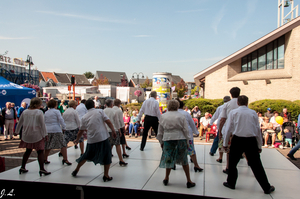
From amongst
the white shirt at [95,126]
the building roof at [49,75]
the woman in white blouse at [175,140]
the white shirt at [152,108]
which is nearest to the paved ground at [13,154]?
the white shirt at [95,126]

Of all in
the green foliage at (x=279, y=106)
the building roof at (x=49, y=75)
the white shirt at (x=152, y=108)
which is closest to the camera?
the white shirt at (x=152, y=108)

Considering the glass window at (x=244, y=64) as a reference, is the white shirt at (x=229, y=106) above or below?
below

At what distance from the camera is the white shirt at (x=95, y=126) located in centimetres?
462

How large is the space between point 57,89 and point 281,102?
30.4m

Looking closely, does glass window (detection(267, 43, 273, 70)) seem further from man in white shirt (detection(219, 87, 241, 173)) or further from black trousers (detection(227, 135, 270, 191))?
black trousers (detection(227, 135, 270, 191))

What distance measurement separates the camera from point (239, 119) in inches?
165

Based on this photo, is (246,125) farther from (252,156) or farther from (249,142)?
(252,156)

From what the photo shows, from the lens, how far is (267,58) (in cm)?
1789

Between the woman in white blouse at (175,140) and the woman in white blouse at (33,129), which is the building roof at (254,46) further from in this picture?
the woman in white blouse at (33,129)

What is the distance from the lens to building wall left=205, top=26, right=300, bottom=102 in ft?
52.9

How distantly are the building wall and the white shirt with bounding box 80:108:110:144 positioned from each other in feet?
52.0

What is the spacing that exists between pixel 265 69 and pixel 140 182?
656 inches

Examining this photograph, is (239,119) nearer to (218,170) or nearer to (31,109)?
(218,170)

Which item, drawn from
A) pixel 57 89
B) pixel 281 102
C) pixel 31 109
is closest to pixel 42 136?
pixel 31 109
